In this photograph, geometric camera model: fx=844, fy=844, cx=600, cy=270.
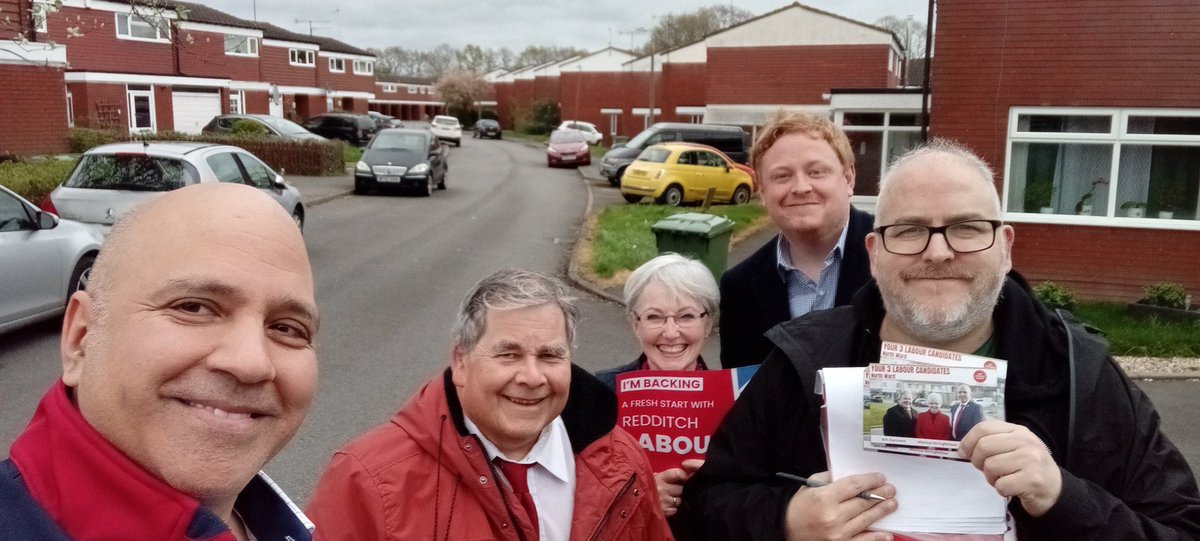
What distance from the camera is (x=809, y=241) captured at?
3205mm

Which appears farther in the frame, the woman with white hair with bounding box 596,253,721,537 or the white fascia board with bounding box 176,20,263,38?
the white fascia board with bounding box 176,20,263,38

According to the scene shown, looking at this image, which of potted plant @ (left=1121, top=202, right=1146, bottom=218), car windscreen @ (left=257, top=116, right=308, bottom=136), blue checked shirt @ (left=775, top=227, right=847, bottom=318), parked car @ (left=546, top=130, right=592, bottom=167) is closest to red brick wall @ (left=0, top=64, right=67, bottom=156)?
car windscreen @ (left=257, top=116, right=308, bottom=136)

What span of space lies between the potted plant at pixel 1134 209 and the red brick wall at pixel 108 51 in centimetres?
3608

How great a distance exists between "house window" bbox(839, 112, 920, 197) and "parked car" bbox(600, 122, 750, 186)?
574 cm

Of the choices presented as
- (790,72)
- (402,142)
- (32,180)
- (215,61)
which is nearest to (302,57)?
(215,61)

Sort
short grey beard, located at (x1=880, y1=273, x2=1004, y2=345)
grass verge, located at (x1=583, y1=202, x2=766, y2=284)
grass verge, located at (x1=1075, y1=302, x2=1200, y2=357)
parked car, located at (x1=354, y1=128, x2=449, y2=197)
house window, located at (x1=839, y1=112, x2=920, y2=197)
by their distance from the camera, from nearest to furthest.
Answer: short grey beard, located at (x1=880, y1=273, x2=1004, y2=345), grass verge, located at (x1=1075, y1=302, x2=1200, y2=357), grass verge, located at (x1=583, y1=202, x2=766, y2=284), house window, located at (x1=839, y1=112, x2=920, y2=197), parked car, located at (x1=354, y1=128, x2=449, y2=197)

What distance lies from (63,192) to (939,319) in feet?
35.3

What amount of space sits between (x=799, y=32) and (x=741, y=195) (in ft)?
56.6

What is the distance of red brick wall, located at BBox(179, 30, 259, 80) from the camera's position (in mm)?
40812

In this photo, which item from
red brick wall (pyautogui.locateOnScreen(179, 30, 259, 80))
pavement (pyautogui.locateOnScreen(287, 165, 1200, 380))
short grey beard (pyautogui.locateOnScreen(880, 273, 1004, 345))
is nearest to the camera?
short grey beard (pyautogui.locateOnScreen(880, 273, 1004, 345))

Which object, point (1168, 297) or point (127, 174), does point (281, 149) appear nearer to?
point (127, 174)

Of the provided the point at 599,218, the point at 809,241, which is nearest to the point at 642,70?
the point at 599,218

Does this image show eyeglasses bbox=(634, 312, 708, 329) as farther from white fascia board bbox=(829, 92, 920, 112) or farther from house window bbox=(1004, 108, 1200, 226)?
white fascia board bbox=(829, 92, 920, 112)

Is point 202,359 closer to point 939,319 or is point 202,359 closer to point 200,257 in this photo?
point 200,257
